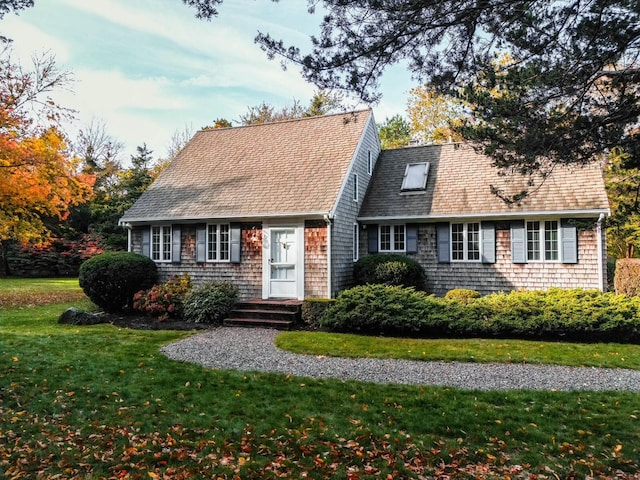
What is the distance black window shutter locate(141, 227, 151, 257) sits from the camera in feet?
47.9

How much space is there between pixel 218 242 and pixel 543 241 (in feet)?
31.2

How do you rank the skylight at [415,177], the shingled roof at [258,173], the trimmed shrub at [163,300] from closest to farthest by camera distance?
the trimmed shrub at [163,300] → the shingled roof at [258,173] → the skylight at [415,177]

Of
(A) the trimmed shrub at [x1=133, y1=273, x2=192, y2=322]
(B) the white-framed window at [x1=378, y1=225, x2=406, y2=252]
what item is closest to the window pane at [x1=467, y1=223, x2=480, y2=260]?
(B) the white-framed window at [x1=378, y1=225, x2=406, y2=252]

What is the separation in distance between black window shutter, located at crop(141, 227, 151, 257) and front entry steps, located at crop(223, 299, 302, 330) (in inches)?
169

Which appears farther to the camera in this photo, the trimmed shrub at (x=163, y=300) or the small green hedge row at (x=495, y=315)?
the trimmed shrub at (x=163, y=300)

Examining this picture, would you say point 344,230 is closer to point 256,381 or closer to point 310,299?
point 310,299

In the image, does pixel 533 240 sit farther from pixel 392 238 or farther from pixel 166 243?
pixel 166 243

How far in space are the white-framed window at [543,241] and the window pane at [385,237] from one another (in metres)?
4.04

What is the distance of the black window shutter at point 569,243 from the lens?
476 inches

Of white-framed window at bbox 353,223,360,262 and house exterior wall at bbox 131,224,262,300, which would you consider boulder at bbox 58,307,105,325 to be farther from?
white-framed window at bbox 353,223,360,262

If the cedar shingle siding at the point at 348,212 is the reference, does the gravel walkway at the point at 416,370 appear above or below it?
below

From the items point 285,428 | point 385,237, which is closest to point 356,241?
point 385,237

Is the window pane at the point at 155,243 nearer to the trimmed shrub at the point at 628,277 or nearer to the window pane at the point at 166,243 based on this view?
the window pane at the point at 166,243

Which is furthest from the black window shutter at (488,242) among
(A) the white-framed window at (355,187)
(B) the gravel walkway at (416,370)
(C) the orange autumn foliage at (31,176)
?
(C) the orange autumn foliage at (31,176)
